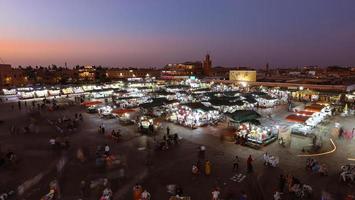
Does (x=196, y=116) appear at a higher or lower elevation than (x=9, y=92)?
lower

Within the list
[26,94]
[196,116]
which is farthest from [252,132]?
[26,94]

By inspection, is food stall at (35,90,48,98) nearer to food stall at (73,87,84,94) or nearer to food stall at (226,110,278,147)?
food stall at (73,87,84,94)

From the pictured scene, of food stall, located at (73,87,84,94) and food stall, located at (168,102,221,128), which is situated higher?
food stall, located at (73,87,84,94)

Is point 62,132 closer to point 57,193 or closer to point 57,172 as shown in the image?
point 57,172

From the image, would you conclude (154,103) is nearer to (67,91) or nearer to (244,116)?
(244,116)

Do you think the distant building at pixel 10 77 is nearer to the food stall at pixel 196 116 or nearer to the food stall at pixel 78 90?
the food stall at pixel 78 90

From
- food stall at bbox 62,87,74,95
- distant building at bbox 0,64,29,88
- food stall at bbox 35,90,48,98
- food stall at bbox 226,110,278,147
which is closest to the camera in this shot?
food stall at bbox 226,110,278,147

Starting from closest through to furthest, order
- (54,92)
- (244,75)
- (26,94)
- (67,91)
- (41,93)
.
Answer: (26,94) < (41,93) < (244,75) < (54,92) < (67,91)

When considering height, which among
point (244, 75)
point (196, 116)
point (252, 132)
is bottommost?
point (252, 132)

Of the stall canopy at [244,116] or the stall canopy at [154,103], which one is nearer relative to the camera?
the stall canopy at [244,116]

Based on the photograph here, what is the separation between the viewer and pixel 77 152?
54.2ft

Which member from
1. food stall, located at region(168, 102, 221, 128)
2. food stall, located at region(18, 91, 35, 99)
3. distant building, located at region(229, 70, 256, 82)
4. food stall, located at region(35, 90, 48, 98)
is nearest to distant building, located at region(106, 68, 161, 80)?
food stall, located at region(35, 90, 48, 98)

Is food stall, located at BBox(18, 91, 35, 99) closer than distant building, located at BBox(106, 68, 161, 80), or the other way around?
food stall, located at BBox(18, 91, 35, 99)

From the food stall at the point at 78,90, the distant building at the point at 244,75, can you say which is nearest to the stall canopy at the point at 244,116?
the distant building at the point at 244,75
